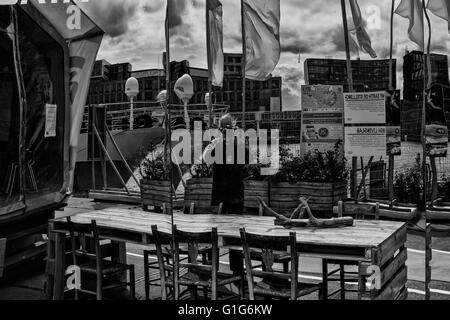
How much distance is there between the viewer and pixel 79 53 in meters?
6.18

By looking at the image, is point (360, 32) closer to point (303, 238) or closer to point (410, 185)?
point (410, 185)

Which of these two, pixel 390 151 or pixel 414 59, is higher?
pixel 414 59

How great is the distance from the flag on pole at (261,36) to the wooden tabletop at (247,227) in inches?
137

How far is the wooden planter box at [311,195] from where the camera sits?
27.1 feet

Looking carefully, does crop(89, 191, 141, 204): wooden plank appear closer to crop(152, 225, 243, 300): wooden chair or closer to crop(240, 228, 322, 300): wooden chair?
crop(152, 225, 243, 300): wooden chair

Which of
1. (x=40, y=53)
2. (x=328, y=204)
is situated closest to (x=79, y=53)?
(x=40, y=53)

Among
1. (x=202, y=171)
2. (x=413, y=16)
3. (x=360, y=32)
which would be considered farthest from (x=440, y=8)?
(x=202, y=171)

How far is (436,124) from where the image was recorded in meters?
8.10

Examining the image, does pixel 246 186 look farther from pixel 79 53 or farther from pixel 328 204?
pixel 79 53

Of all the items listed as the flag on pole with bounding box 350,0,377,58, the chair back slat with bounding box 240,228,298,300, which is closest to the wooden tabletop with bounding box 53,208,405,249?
the chair back slat with bounding box 240,228,298,300

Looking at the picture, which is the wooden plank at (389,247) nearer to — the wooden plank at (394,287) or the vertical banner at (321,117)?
the wooden plank at (394,287)

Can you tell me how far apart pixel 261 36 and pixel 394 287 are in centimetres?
482

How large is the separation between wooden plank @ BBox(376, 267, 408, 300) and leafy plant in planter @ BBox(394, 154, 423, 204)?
5.96 metres
